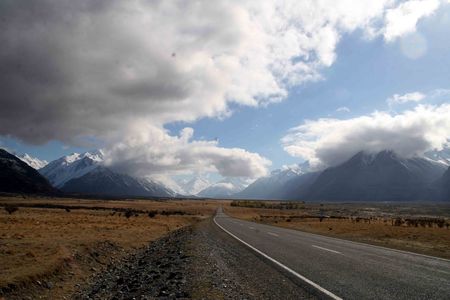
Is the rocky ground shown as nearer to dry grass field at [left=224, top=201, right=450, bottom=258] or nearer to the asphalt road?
the asphalt road

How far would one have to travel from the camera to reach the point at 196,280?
37.2 ft

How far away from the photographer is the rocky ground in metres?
9.57

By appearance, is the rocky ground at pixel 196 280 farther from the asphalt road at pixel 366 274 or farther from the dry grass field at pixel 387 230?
the dry grass field at pixel 387 230

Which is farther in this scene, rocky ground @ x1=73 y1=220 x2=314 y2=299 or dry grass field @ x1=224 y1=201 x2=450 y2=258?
dry grass field @ x1=224 y1=201 x2=450 y2=258

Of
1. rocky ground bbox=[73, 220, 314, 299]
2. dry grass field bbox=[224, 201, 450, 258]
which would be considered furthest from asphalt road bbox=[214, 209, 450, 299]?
dry grass field bbox=[224, 201, 450, 258]

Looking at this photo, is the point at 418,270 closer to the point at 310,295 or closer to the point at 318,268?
the point at 318,268

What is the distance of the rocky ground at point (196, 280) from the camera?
9.57 m

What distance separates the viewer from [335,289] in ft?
31.2

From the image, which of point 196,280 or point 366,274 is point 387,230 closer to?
point 366,274

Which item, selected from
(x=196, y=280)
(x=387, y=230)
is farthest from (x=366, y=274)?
(x=387, y=230)

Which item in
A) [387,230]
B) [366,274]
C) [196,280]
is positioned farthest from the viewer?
[387,230]

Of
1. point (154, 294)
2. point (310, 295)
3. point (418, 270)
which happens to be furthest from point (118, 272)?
point (418, 270)

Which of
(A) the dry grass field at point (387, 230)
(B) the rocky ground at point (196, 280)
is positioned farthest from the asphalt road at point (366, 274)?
(A) the dry grass field at point (387, 230)

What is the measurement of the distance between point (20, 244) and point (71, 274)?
20.0 feet
